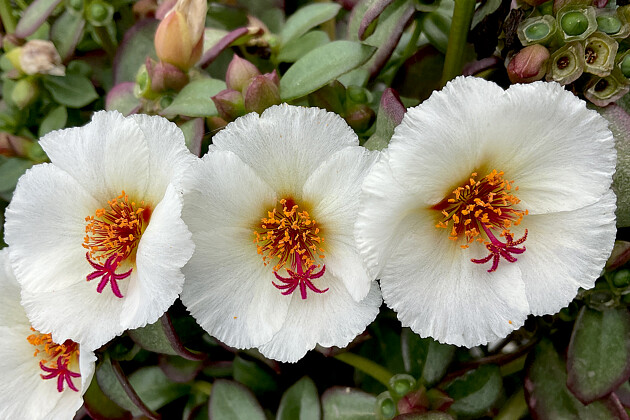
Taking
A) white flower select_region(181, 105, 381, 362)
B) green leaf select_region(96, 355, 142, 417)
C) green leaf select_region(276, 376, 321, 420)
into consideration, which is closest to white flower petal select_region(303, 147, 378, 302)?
white flower select_region(181, 105, 381, 362)

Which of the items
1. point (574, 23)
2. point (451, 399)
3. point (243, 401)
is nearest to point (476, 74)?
point (574, 23)

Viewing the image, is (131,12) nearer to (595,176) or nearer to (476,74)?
(476,74)

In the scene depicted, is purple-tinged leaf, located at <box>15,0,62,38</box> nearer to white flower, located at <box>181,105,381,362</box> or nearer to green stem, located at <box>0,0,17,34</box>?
green stem, located at <box>0,0,17,34</box>

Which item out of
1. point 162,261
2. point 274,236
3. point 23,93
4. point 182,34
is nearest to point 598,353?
point 274,236

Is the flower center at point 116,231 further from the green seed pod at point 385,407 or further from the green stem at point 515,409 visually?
the green stem at point 515,409

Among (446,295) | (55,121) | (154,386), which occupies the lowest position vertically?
(154,386)

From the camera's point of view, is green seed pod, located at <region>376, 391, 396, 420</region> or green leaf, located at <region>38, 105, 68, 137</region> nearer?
green seed pod, located at <region>376, 391, 396, 420</region>

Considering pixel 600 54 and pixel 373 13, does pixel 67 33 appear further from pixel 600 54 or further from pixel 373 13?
pixel 600 54
